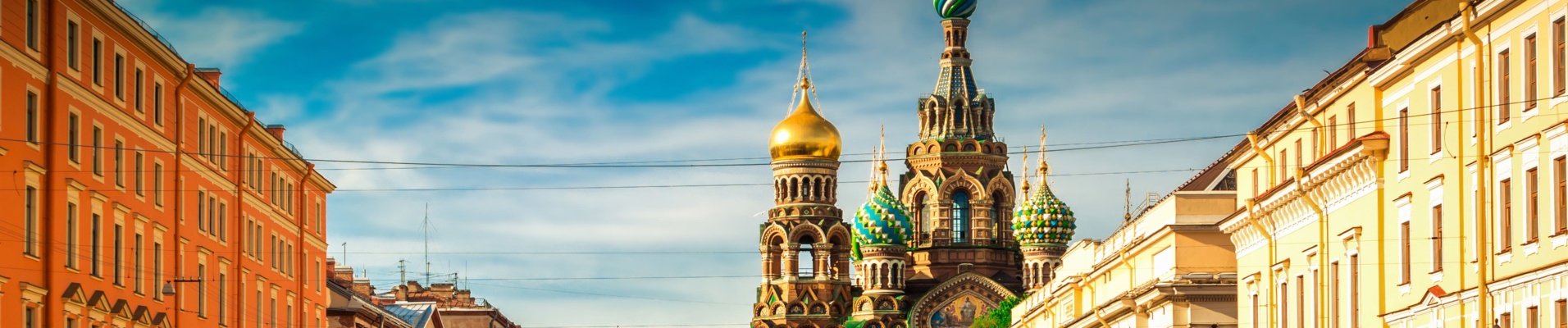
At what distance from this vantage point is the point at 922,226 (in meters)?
143

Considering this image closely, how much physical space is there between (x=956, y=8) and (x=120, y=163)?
342ft

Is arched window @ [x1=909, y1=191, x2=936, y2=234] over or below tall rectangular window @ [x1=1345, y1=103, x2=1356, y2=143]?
over

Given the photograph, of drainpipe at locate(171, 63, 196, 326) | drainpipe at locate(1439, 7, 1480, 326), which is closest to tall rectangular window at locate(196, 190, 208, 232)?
drainpipe at locate(171, 63, 196, 326)

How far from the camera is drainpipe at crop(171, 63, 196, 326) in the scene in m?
44.2

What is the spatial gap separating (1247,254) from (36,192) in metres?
20.3

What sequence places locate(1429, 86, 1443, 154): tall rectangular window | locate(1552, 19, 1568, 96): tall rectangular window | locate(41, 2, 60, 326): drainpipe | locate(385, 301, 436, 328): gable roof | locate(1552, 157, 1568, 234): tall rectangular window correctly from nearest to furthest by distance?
locate(1552, 19, 1568, 96): tall rectangular window → locate(1552, 157, 1568, 234): tall rectangular window → locate(1429, 86, 1443, 154): tall rectangular window → locate(41, 2, 60, 326): drainpipe → locate(385, 301, 436, 328): gable roof

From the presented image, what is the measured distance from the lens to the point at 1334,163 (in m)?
36.9

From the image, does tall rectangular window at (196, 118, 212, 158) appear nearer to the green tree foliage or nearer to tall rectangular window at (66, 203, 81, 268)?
tall rectangular window at (66, 203, 81, 268)

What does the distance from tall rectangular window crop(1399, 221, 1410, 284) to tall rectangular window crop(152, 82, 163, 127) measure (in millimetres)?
20442

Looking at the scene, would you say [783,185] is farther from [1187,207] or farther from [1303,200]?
[1303,200]

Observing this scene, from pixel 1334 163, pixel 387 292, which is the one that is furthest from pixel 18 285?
pixel 387 292

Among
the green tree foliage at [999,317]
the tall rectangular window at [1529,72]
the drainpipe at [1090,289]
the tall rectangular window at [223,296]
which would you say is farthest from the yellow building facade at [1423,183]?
Result: the green tree foliage at [999,317]

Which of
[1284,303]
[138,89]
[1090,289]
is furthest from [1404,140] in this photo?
[1090,289]

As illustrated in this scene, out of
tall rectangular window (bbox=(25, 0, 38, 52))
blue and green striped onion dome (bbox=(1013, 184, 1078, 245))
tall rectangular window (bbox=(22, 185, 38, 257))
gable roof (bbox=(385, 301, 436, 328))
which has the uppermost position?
blue and green striped onion dome (bbox=(1013, 184, 1078, 245))
